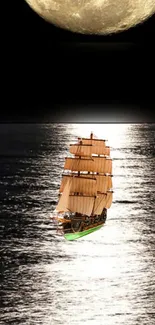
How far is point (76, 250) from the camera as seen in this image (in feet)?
506

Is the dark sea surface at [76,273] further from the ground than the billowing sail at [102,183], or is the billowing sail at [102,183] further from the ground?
the billowing sail at [102,183]

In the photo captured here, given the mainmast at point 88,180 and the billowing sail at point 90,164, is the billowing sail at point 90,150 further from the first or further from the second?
the billowing sail at point 90,164

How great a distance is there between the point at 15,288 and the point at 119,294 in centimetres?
1775

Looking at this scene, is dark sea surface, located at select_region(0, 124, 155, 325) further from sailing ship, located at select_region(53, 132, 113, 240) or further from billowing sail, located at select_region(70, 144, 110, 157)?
billowing sail, located at select_region(70, 144, 110, 157)

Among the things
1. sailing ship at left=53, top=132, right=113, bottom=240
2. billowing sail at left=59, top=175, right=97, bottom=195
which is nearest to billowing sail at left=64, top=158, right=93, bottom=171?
sailing ship at left=53, top=132, right=113, bottom=240

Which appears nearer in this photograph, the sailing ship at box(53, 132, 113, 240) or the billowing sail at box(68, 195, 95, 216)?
the sailing ship at box(53, 132, 113, 240)

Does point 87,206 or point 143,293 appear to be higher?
point 87,206

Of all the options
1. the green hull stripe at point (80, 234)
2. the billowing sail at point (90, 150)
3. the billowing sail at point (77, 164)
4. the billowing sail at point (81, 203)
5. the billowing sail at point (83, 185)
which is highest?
the billowing sail at point (90, 150)

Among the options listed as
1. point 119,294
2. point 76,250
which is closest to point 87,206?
point 119,294

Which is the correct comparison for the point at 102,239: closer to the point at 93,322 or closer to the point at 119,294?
the point at 119,294

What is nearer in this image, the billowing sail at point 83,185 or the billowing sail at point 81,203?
the billowing sail at point 83,185

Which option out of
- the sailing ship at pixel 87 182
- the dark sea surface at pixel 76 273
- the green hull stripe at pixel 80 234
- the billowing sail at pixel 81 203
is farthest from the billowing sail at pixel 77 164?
the dark sea surface at pixel 76 273

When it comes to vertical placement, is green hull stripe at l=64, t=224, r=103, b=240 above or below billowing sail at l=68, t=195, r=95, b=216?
below

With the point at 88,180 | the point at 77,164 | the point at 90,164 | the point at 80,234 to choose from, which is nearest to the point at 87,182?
the point at 88,180
